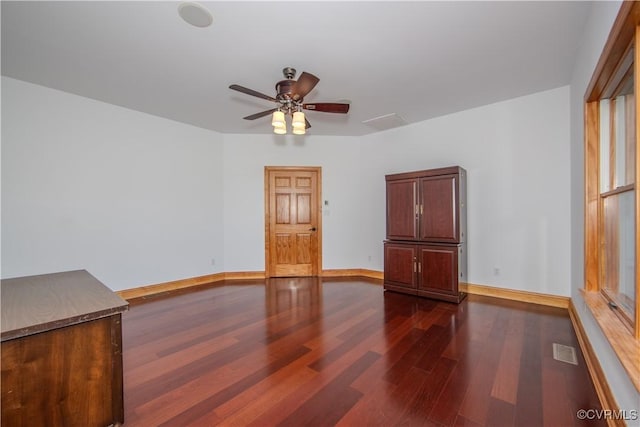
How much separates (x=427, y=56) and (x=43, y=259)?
4662mm

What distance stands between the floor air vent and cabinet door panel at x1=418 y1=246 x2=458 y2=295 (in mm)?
1184

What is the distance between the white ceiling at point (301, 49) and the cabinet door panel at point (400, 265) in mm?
2031

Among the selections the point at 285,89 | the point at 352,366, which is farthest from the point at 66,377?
the point at 285,89

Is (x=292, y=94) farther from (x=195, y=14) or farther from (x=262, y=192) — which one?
(x=262, y=192)

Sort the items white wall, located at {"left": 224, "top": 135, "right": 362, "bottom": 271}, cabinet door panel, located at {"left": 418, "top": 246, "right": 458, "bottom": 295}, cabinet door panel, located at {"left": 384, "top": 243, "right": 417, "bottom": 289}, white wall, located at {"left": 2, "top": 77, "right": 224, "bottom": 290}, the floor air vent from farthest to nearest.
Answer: white wall, located at {"left": 224, "top": 135, "right": 362, "bottom": 271} < cabinet door panel, located at {"left": 384, "top": 243, "right": 417, "bottom": 289} < cabinet door panel, located at {"left": 418, "top": 246, "right": 458, "bottom": 295} < white wall, located at {"left": 2, "top": 77, "right": 224, "bottom": 290} < the floor air vent

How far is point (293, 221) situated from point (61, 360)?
3.90 metres

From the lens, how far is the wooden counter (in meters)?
1.20

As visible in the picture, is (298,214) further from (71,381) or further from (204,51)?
(71,381)

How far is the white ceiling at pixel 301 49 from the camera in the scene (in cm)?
197

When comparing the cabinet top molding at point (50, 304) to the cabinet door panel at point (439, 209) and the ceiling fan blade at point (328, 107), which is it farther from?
the cabinet door panel at point (439, 209)

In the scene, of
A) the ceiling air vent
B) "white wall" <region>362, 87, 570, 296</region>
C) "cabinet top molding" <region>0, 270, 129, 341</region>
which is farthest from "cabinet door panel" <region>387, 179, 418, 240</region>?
"cabinet top molding" <region>0, 270, 129, 341</region>

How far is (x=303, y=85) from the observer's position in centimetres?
238

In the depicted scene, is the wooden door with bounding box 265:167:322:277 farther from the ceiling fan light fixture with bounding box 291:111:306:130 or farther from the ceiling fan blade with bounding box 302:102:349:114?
the ceiling fan light fixture with bounding box 291:111:306:130

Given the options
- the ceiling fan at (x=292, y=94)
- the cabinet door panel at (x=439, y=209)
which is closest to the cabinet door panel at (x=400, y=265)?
the cabinet door panel at (x=439, y=209)
